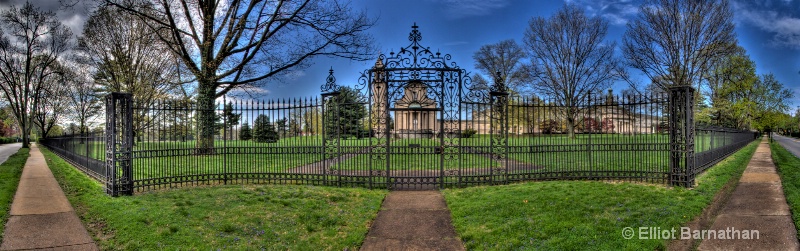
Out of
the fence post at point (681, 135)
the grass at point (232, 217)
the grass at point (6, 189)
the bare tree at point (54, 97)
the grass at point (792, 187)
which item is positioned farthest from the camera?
the bare tree at point (54, 97)

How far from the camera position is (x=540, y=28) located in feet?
92.7

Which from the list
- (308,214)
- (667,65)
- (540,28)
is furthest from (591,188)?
(540,28)

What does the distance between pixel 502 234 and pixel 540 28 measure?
25.7 metres

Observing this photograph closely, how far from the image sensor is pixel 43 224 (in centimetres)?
647

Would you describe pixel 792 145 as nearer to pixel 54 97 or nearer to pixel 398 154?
pixel 398 154

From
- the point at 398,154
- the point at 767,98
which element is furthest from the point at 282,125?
the point at 767,98

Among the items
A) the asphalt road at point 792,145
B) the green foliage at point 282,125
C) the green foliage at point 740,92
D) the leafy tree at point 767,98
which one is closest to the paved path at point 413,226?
the green foliage at point 282,125

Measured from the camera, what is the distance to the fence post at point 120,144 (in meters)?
8.48

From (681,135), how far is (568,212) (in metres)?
5.01

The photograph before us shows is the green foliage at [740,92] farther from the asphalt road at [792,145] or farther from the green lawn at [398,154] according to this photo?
the green lawn at [398,154]

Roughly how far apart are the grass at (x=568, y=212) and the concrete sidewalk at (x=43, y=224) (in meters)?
5.68

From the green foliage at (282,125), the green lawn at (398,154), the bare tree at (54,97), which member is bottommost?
the green lawn at (398,154)

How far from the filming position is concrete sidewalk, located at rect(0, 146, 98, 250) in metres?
5.57

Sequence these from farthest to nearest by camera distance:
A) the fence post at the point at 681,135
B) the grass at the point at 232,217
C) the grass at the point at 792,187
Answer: the fence post at the point at 681,135
the grass at the point at 792,187
the grass at the point at 232,217
